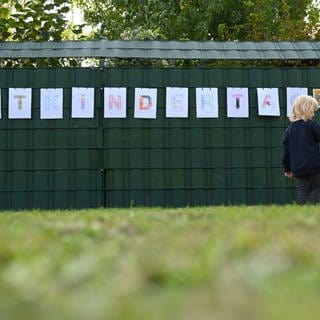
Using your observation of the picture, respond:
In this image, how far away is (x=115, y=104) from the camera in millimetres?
8961

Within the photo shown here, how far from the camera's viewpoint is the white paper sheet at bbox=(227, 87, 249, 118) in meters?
9.06

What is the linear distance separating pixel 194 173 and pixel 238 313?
25.6ft

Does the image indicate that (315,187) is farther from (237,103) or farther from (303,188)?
(237,103)

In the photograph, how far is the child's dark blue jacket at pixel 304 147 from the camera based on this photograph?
700 centimetres

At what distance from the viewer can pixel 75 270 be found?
180 centimetres

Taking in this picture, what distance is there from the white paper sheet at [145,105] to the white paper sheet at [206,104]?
0.63 m

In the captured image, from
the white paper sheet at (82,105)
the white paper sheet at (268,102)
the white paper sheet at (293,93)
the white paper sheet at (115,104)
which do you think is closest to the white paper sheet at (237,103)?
the white paper sheet at (268,102)

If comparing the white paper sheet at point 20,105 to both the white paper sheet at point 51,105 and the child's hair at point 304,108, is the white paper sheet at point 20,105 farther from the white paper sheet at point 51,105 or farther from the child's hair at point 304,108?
the child's hair at point 304,108

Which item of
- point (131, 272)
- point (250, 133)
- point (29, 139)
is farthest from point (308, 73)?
point (131, 272)

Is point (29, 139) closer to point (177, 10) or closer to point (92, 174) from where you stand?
point (92, 174)

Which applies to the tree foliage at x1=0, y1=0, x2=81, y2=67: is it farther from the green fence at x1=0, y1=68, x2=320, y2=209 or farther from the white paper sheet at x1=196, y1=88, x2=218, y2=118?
the white paper sheet at x1=196, y1=88, x2=218, y2=118

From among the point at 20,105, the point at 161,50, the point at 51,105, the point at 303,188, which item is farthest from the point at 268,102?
the point at 20,105

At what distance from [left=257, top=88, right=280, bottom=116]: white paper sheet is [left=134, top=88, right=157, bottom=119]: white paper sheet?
5.10 ft

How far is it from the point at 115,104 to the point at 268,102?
7.39ft
